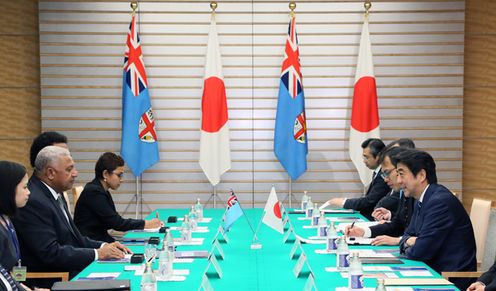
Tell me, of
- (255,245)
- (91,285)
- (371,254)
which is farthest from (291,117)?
(91,285)

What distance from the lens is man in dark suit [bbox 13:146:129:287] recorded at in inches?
154

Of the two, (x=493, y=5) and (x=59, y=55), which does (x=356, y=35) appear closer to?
(x=493, y=5)

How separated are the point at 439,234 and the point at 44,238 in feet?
7.68

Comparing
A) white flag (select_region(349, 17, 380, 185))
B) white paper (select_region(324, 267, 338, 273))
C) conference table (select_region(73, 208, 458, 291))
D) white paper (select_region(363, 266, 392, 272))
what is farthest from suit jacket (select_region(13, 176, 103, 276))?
white flag (select_region(349, 17, 380, 185))

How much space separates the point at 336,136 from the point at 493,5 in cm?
238

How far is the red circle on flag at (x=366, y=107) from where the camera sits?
26.0ft

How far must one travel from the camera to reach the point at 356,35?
816 cm

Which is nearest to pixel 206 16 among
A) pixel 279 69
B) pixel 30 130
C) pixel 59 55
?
pixel 279 69

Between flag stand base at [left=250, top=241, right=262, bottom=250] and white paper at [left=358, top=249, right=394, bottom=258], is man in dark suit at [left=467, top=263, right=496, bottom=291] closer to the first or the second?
white paper at [left=358, top=249, right=394, bottom=258]

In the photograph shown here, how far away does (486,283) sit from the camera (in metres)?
3.46

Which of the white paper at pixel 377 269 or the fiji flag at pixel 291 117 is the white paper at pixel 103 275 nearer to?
the white paper at pixel 377 269

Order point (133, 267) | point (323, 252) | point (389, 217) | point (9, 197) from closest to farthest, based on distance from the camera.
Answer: point (9, 197) < point (133, 267) < point (323, 252) < point (389, 217)

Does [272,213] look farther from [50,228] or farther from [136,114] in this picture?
[136,114]

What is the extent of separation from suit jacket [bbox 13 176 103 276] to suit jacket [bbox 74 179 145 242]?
104 cm
